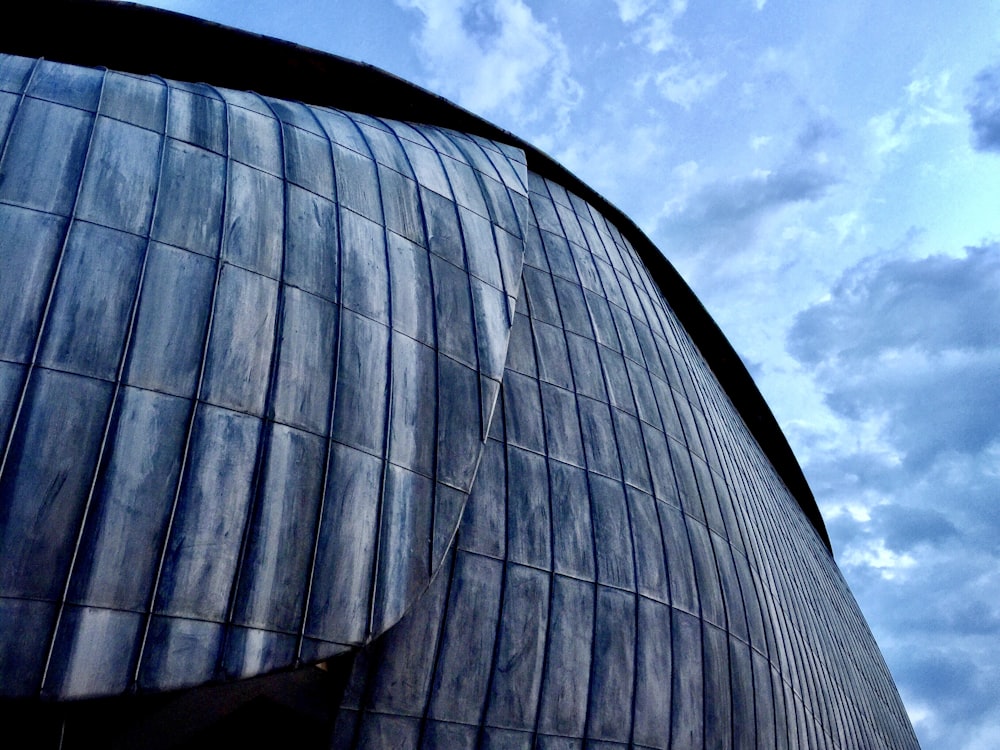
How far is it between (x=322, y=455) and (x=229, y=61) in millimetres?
9128

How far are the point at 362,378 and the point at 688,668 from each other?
569 centimetres

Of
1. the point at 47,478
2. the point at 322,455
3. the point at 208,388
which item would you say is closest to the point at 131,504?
the point at 47,478

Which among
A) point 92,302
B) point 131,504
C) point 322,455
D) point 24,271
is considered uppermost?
point 24,271

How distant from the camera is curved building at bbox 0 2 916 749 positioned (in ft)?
21.3

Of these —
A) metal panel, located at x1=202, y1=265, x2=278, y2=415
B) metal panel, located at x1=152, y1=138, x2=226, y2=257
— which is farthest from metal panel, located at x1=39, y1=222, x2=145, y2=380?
metal panel, located at x1=202, y1=265, x2=278, y2=415

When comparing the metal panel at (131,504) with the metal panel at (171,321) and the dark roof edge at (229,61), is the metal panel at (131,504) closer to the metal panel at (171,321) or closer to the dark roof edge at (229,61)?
the metal panel at (171,321)

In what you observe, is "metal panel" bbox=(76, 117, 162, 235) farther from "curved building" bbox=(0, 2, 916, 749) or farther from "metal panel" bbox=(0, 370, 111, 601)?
"metal panel" bbox=(0, 370, 111, 601)

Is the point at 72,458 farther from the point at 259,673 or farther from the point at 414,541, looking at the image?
the point at 414,541

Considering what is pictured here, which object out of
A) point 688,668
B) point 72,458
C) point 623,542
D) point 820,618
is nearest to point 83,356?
point 72,458

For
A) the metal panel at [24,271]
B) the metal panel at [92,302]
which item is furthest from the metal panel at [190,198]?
the metal panel at [24,271]

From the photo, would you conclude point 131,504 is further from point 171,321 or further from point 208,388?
point 171,321

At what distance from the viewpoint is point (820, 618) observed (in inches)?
680

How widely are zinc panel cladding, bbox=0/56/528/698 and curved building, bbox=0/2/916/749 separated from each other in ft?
0.08

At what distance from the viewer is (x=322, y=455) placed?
7629mm
